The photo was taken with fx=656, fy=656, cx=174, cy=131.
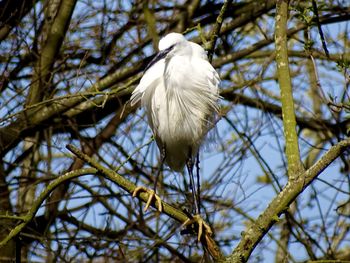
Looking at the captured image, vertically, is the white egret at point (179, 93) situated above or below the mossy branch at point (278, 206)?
above

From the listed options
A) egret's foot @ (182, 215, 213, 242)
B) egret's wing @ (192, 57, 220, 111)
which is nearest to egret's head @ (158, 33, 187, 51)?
egret's wing @ (192, 57, 220, 111)

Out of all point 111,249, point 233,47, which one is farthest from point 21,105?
point 233,47

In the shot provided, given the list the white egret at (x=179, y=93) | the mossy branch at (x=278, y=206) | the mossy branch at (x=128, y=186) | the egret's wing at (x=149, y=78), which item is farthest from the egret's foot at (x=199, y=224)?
the egret's wing at (x=149, y=78)

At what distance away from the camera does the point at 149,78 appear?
12.2ft

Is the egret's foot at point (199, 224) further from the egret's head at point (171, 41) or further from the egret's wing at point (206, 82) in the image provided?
the egret's head at point (171, 41)

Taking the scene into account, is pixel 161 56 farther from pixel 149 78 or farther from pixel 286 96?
pixel 286 96

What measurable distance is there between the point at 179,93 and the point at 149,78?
0.65 ft

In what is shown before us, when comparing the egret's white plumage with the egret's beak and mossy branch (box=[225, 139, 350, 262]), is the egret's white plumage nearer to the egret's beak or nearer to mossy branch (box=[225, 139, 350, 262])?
the egret's beak

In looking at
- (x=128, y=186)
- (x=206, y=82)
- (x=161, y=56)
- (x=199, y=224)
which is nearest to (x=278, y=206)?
(x=199, y=224)

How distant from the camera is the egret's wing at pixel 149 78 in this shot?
12.0ft

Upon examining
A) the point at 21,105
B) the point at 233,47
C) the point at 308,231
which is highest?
the point at 233,47

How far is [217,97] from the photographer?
374 centimetres

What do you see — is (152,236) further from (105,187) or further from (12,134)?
(12,134)

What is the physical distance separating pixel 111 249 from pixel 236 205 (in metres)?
1.08
